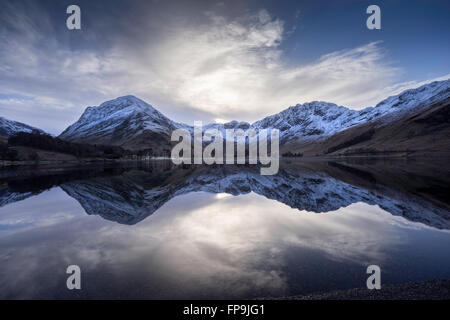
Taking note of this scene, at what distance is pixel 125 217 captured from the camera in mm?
23156

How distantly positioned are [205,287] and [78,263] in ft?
26.1

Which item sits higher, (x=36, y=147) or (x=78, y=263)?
(x=36, y=147)

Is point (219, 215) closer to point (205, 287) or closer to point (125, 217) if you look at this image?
point (125, 217)

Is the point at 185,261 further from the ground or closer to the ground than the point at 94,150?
closer to the ground

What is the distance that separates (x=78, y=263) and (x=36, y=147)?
594ft

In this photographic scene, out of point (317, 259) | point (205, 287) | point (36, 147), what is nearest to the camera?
point (205, 287)
